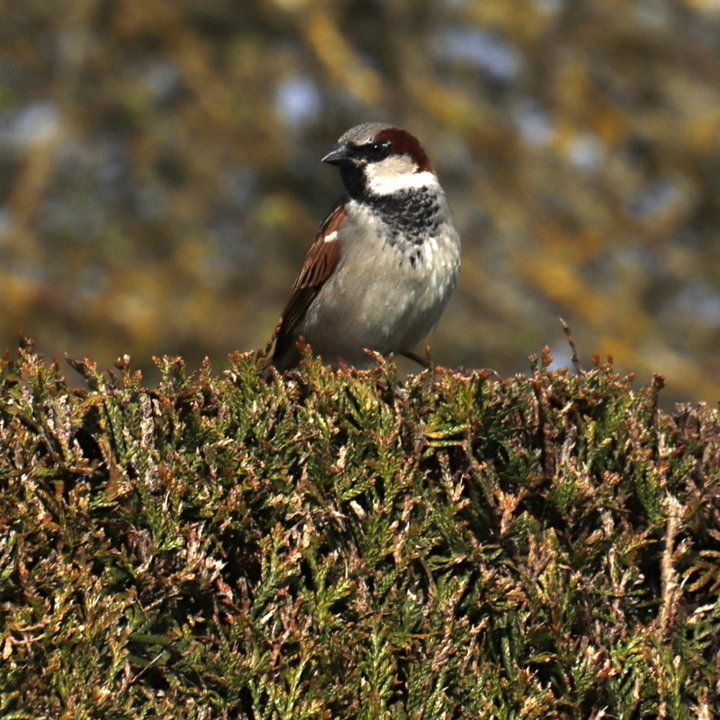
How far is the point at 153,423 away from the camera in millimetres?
3014

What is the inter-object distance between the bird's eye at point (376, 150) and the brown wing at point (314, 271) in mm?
259

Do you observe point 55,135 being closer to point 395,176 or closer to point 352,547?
point 395,176

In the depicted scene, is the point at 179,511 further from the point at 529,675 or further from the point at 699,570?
the point at 699,570

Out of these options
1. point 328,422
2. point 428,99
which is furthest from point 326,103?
point 328,422

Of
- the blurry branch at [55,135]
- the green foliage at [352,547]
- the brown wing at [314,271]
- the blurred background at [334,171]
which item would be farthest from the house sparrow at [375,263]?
the blurry branch at [55,135]

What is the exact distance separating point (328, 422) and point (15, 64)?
734cm

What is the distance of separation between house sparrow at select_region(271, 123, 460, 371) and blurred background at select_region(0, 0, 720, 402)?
387cm

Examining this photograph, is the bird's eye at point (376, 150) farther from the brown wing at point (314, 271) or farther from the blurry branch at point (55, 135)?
the blurry branch at point (55, 135)

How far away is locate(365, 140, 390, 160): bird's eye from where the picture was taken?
18.0 ft

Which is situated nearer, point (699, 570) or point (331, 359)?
point (699, 570)

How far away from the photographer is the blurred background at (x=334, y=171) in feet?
31.1

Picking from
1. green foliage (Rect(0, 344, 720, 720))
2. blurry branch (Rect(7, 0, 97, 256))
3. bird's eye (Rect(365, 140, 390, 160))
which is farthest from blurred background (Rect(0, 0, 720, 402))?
green foliage (Rect(0, 344, 720, 720))

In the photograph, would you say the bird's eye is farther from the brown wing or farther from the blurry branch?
the blurry branch

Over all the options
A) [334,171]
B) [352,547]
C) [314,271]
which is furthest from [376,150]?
[334,171]
